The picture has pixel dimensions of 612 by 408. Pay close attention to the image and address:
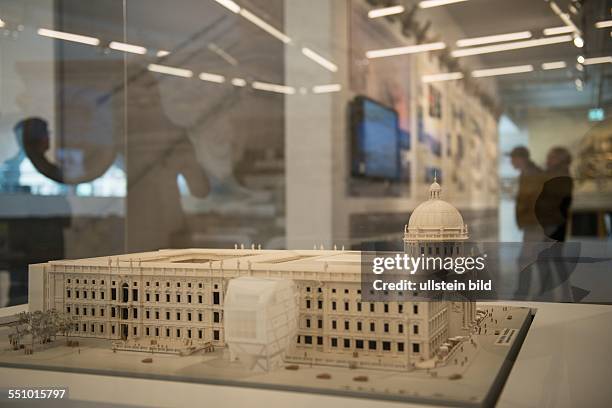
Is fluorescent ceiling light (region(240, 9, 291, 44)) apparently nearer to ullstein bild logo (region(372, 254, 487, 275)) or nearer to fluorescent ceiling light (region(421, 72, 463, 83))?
fluorescent ceiling light (region(421, 72, 463, 83))

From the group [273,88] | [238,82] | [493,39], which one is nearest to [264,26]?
[273,88]

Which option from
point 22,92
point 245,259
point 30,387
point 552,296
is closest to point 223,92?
point 22,92

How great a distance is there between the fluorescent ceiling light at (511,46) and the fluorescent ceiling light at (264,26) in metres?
2.56

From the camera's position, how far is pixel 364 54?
286 inches

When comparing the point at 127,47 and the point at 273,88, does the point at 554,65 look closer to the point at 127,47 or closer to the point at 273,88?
the point at 273,88

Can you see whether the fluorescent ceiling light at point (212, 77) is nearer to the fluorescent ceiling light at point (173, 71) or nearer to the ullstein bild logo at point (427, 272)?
the fluorescent ceiling light at point (173, 71)

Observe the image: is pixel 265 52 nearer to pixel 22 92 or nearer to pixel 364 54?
pixel 364 54

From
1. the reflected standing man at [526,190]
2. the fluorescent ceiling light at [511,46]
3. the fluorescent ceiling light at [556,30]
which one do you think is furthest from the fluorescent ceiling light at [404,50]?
the reflected standing man at [526,190]

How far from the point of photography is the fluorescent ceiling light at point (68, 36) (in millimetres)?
8477

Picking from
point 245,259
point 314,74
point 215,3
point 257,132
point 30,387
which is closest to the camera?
point 30,387

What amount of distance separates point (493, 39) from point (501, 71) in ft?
0.99

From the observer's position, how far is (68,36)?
878cm

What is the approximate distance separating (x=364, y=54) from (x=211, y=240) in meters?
3.66

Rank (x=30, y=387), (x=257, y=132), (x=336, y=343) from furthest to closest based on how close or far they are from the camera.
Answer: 1. (x=257, y=132)
2. (x=30, y=387)
3. (x=336, y=343)
